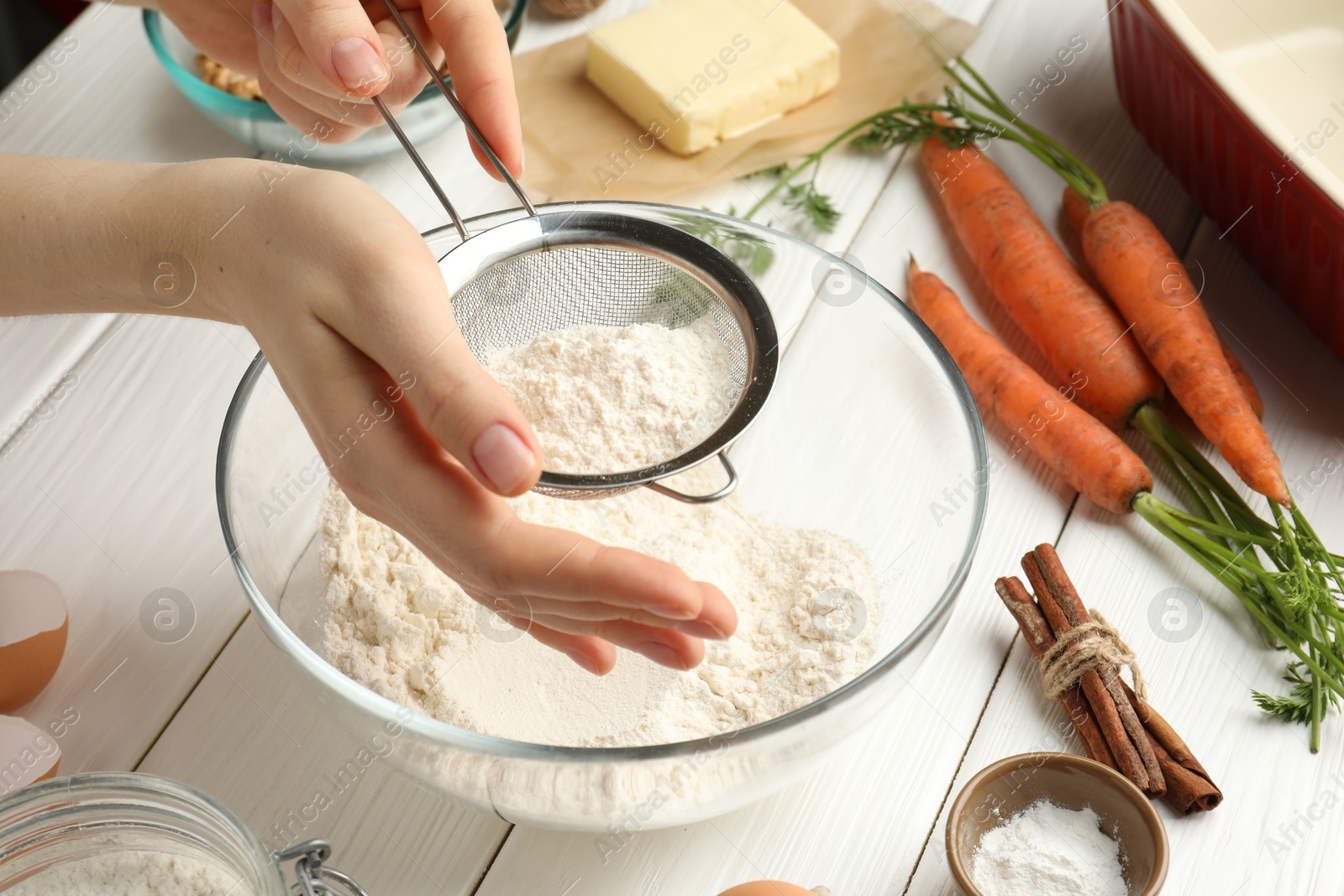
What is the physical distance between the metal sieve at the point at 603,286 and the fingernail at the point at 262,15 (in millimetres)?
165

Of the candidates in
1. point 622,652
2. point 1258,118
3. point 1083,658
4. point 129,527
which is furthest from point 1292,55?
point 129,527

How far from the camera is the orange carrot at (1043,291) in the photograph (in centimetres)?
133

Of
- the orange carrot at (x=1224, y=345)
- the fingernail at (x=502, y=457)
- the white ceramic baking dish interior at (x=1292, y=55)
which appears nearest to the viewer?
the fingernail at (x=502, y=457)

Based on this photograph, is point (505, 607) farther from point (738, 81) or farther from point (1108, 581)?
point (738, 81)

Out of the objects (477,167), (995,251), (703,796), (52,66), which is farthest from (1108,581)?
(52,66)

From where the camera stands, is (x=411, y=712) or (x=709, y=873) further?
(x=709, y=873)

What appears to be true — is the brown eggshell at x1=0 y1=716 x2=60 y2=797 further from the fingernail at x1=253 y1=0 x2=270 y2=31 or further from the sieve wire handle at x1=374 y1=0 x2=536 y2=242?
the fingernail at x1=253 y1=0 x2=270 y2=31

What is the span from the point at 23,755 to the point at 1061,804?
906mm

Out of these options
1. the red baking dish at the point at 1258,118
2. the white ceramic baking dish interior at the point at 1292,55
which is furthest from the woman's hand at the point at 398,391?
the white ceramic baking dish interior at the point at 1292,55

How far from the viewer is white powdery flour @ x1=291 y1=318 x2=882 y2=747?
3.14 ft

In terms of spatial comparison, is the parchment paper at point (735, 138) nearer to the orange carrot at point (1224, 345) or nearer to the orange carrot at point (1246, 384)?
the orange carrot at point (1224, 345)

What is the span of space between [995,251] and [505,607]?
89cm

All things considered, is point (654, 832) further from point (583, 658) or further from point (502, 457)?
point (502, 457)

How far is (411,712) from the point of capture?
790 mm
